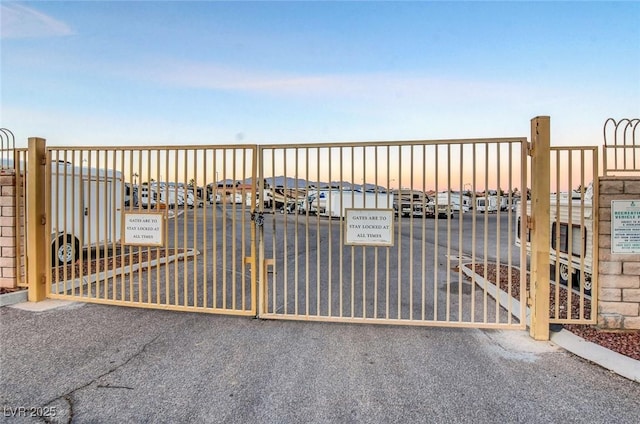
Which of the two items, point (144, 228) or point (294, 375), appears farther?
point (144, 228)

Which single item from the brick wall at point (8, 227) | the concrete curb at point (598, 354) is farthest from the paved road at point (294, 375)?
the brick wall at point (8, 227)

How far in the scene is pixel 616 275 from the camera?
4297 millimetres

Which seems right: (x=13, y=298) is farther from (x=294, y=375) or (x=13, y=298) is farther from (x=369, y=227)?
(x=369, y=227)

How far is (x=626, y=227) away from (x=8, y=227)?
9111 mm

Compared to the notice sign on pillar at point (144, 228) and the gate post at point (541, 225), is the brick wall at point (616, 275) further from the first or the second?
the notice sign on pillar at point (144, 228)

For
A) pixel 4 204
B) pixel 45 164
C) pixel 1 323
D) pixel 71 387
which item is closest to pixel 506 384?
pixel 71 387

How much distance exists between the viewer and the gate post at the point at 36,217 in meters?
5.64

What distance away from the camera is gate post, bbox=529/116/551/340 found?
4211 millimetres

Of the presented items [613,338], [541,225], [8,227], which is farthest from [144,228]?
[613,338]

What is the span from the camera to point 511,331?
4.56 metres

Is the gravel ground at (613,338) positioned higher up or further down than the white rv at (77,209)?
further down

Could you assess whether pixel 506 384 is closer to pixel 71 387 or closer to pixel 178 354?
pixel 178 354

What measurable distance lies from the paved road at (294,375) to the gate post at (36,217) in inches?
40.5

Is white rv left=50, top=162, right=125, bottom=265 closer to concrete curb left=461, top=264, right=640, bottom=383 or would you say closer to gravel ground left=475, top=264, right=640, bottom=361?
concrete curb left=461, top=264, right=640, bottom=383
